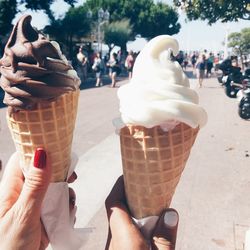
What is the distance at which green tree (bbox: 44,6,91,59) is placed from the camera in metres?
27.1

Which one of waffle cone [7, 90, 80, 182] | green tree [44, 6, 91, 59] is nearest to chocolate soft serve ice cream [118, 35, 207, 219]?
waffle cone [7, 90, 80, 182]

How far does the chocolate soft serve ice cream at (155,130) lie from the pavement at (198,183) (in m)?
0.51

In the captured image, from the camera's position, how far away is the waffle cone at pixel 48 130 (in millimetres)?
1804

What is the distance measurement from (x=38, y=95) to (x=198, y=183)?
3.92 metres

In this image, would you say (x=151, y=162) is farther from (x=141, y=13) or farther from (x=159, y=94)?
(x=141, y=13)

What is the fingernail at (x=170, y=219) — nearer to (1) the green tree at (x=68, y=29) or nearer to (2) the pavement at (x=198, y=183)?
(2) the pavement at (x=198, y=183)

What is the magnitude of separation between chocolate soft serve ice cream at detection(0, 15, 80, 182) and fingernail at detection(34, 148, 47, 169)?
0.23 feet

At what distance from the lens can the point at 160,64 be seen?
1.98m

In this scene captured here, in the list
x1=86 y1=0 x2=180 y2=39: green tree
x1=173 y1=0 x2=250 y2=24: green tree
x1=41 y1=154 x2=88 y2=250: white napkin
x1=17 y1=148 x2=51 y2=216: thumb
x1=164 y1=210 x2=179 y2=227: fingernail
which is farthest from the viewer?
x1=86 y1=0 x2=180 y2=39: green tree

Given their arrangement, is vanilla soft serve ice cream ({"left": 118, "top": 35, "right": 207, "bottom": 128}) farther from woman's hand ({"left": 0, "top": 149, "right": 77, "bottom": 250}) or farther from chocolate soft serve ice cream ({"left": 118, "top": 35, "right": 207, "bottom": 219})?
woman's hand ({"left": 0, "top": 149, "right": 77, "bottom": 250})

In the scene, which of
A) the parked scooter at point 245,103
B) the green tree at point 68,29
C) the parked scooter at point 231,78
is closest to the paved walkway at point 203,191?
the parked scooter at point 245,103

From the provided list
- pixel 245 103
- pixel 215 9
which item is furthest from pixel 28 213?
pixel 215 9

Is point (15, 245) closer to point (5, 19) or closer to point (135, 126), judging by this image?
point (135, 126)

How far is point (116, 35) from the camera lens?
4312 centimetres
